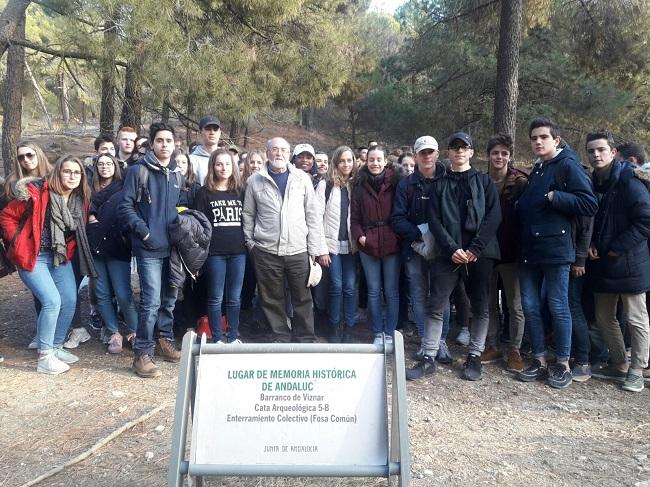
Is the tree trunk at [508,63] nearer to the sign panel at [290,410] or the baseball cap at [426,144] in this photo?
the baseball cap at [426,144]

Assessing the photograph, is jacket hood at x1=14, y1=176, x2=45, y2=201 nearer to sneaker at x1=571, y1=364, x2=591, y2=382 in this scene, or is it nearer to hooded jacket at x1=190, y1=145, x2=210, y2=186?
hooded jacket at x1=190, y1=145, x2=210, y2=186

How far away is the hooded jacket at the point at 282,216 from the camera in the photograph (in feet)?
16.2

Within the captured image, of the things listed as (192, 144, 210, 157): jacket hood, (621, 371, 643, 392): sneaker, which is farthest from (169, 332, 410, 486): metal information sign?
(192, 144, 210, 157): jacket hood

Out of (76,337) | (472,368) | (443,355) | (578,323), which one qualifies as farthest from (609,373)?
(76,337)

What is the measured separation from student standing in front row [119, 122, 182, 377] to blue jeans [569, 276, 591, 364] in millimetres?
3635

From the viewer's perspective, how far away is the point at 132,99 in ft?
28.8

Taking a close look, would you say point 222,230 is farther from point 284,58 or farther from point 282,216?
point 284,58

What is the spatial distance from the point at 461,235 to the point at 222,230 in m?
2.13

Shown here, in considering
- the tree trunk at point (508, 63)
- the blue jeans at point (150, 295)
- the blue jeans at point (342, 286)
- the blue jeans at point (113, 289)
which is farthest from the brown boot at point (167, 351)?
the tree trunk at point (508, 63)

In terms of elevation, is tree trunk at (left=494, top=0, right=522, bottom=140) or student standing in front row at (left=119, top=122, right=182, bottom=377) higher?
tree trunk at (left=494, top=0, right=522, bottom=140)

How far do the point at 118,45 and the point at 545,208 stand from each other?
20.3ft

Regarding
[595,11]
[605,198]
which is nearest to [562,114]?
[595,11]

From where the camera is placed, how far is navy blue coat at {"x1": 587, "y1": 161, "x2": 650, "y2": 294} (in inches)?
174

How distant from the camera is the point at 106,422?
3881 mm
